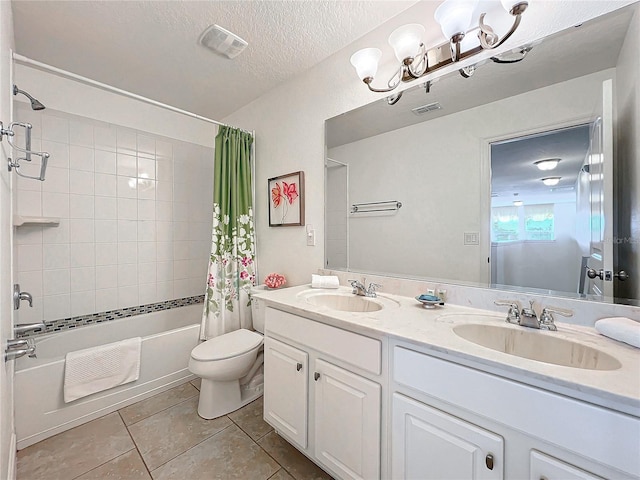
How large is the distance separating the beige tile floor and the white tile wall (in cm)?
97

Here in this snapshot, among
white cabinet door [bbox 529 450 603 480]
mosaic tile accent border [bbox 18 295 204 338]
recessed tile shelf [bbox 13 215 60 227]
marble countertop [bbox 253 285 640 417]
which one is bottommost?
mosaic tile accent border [bbox 18 295 204 338]

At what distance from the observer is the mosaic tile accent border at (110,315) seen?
204 centimetres

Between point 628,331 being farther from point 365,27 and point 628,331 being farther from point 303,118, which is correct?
point 303,118

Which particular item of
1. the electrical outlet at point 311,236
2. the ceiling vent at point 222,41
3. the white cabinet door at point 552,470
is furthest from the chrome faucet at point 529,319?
the ceiling vent at point 222,41

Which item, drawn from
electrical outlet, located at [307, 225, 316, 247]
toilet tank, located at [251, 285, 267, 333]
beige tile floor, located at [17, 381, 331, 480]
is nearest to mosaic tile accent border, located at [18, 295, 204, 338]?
beige tile floor, located at [17, 381, 331, 480]

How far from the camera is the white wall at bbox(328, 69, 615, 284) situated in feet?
3.65

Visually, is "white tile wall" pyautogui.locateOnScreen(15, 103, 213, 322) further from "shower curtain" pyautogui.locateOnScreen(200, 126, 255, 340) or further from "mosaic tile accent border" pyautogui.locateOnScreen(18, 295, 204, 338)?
"shower curtain" pyautogui.locateOnScreen(200, 126, 255, 340)

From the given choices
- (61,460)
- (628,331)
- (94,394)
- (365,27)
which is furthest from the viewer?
(94,394)

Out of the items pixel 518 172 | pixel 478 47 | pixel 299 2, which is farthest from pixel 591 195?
pixel 299 2

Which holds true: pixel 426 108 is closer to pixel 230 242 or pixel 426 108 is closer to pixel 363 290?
pixel 363 290

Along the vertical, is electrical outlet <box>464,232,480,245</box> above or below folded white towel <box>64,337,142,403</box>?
above

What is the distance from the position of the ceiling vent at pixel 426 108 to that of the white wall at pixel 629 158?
0.63 metres

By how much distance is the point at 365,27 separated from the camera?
1.59 m

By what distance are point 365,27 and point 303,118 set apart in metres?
0.68
